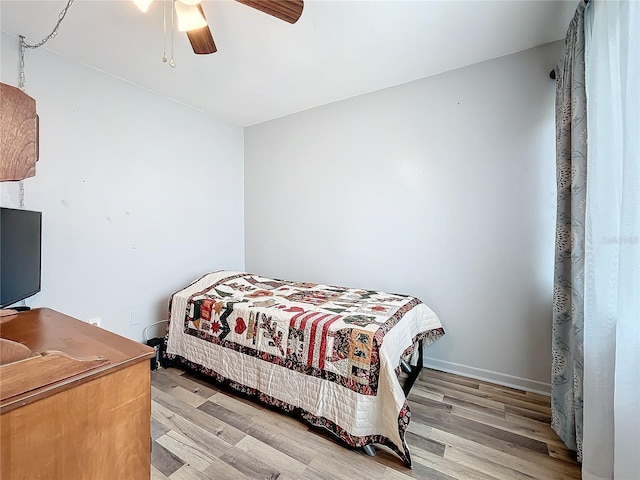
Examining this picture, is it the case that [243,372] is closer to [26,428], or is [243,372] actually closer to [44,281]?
[26,428]

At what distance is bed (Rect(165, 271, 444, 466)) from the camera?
1.48 meters

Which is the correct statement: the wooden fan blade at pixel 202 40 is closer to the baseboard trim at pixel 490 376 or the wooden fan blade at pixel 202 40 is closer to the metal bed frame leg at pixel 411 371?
the metal bed frame leg at pixel 411 371

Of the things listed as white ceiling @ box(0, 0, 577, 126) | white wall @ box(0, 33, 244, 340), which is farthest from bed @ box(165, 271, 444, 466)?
white ceiling @ box(0, 0, 577, 126)

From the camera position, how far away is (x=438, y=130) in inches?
93.8

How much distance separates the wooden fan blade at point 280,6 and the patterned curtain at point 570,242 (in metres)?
1.38

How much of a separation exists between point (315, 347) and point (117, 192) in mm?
2086

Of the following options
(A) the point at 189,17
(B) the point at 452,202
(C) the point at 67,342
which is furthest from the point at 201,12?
(B) the point at 452,202

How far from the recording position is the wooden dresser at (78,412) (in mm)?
698

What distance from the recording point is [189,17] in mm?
1410

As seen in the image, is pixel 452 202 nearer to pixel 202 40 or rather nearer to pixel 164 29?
pixel 202 40

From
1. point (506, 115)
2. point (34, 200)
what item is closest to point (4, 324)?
point (34, 200)

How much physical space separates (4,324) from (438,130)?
2931 mm

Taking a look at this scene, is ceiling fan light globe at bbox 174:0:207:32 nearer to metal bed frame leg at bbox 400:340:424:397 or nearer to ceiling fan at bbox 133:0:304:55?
ceiling fan at bbox 133:0:304:55

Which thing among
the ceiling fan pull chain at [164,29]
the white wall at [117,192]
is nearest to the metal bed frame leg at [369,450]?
the white wall at [117,192]
